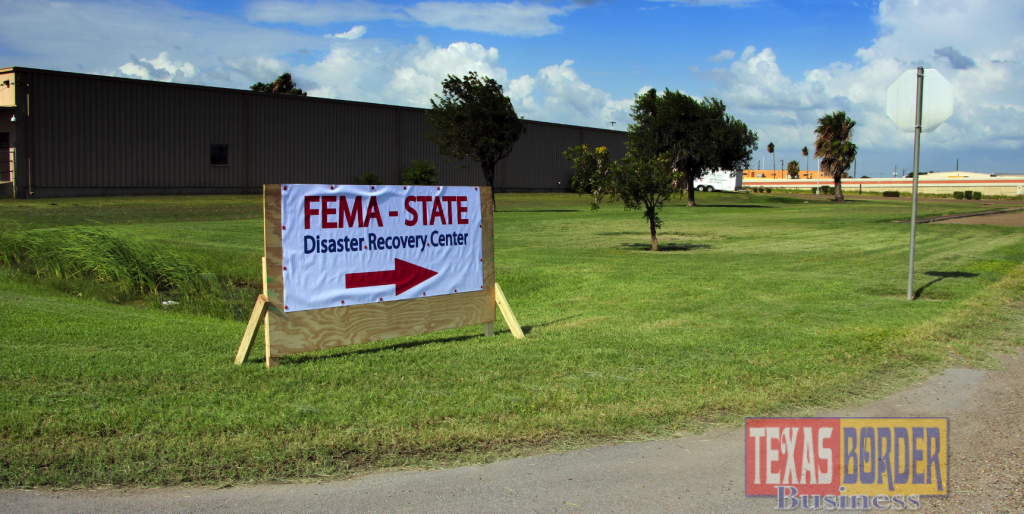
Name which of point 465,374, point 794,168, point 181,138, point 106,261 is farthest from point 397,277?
point 794,168

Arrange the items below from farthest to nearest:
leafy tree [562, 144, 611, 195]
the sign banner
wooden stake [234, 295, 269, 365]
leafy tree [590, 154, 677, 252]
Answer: leafy tree [562, 144, 611, 195] < leafy tree [590, 154, 677, 252] < wooden stake [234, 295, 269, 365] < the sign banner

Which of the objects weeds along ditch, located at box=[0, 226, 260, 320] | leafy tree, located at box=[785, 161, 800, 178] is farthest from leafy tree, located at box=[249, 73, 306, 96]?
leafy tree, located at box=[785, 161, 800, 178]

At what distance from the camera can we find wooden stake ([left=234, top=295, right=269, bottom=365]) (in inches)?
240

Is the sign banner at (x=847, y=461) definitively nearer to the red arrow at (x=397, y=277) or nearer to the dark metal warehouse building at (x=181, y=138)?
the red arrow at (x=397, y=277)

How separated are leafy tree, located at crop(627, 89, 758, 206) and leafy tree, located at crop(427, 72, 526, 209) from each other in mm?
→ 14649

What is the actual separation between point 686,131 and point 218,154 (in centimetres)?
3212

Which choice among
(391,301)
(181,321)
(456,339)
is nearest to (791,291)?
(456,339)

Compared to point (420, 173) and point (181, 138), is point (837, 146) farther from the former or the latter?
point (181, 138)

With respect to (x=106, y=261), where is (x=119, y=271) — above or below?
below

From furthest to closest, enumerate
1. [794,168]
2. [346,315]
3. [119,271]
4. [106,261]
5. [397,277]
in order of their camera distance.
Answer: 1. [794,168]
2. [106,261]
3. [119,271]
4. [397,277]
5. [346,315]

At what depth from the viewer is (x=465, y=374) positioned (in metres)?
6.10

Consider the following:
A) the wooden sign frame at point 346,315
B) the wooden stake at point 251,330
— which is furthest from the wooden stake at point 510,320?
the wooden stake at point 251,330

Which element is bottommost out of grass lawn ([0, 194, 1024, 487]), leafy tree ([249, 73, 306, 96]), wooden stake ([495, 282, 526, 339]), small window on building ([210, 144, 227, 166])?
grass lawn ([0, 194, 1024, 487])

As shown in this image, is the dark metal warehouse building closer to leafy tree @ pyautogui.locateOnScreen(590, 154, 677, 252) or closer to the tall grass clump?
leafy tree @ pyautogui.locateOnScreen(590, 154, 677, 252)
